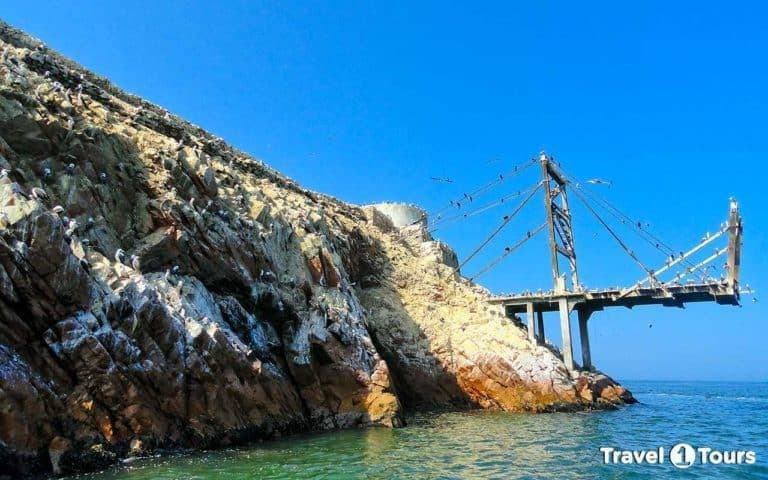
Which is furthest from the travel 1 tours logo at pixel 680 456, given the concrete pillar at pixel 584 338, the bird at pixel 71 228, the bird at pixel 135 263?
the concrete pillar at pixel 584 338

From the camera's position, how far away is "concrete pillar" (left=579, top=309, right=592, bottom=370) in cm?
4916

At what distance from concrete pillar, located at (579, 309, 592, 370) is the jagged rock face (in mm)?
4114

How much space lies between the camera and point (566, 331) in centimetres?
4678

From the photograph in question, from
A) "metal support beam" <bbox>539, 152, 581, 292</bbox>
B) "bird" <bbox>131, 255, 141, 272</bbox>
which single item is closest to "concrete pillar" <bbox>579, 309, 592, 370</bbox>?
"metal support beam" <bbox>539, 152, 581, 292</bbox>

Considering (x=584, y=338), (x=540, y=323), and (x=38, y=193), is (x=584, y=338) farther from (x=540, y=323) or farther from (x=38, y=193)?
(x=38, y=193)

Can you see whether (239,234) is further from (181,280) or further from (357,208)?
(357,208)

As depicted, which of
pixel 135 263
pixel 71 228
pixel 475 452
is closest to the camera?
pixel 71 228

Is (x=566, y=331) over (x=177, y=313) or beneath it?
beneath

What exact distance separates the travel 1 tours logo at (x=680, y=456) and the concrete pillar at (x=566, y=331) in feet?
68.2

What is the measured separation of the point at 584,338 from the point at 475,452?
31636 millimetres

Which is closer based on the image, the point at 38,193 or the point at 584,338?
the point at 38,193

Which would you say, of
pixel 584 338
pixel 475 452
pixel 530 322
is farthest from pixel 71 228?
pixel 584 338

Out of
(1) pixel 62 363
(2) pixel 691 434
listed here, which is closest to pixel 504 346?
(2) pixel 691 434

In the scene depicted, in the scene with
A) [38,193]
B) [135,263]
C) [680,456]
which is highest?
[38,193]
